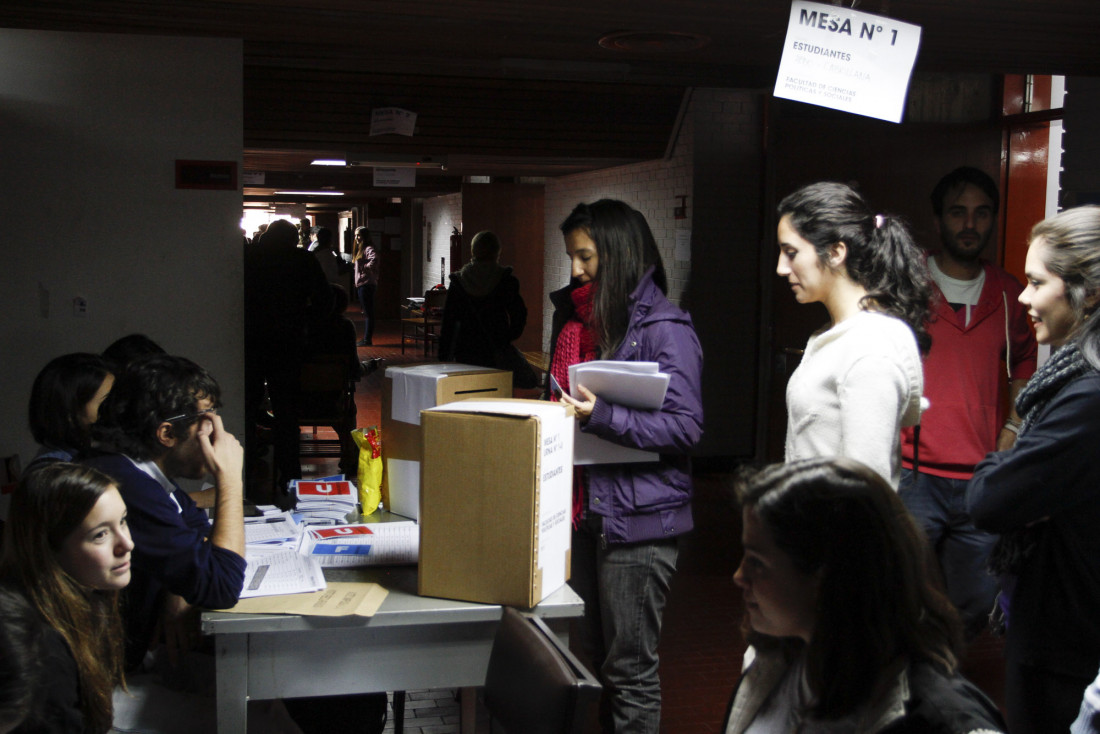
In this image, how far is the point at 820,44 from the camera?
10.6ft

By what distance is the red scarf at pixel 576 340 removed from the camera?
9.10 feet

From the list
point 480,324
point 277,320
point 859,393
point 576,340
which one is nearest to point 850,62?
point 576,340

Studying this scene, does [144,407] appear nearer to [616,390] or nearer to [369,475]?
[369,475]

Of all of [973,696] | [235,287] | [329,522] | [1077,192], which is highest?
[1077,192]

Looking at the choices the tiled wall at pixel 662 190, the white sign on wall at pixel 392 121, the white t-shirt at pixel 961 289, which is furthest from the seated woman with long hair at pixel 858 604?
the white sign on wall at pixel 392 121

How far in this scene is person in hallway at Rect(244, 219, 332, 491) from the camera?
231 inches

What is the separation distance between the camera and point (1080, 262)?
1.96m

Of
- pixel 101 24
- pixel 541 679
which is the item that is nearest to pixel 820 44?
pixel 541 679

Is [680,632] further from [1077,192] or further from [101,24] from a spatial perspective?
[101,24]

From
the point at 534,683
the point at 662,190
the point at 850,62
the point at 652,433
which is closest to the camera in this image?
the point at 534,683

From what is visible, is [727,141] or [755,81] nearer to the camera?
[755,81]

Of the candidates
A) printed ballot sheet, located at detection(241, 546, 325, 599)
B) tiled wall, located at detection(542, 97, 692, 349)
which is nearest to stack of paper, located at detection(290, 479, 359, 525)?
printed ballot sheet, located at detection(241, 546, 325, 599)

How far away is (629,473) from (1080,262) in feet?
3.88

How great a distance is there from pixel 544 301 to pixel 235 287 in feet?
24.1
